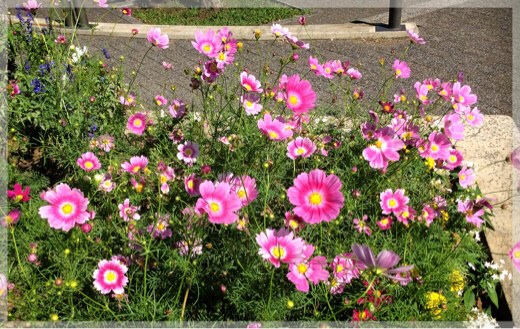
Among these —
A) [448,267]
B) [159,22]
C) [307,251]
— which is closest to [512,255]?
[448,267]

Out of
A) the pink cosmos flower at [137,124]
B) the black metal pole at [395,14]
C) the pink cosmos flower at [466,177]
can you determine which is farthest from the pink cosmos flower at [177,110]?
the black metal pole at [395,14]

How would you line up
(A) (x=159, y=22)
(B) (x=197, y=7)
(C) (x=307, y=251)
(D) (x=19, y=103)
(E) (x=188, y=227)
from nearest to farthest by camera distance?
1. (C) (x=307, y=251)
2. (E) (x=188, y=227)
3. (D) (x=19, y=103)
4. (A) (x=159, y=22)
5. (B) (x=197, y=7)

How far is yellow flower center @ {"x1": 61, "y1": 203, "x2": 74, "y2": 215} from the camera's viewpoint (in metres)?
1.45

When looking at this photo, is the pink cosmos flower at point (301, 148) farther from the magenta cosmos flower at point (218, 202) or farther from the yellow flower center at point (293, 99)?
the magenta cosmos flower at point (218, 202)

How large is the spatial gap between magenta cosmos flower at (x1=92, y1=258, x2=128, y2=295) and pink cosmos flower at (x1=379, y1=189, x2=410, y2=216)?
89cm

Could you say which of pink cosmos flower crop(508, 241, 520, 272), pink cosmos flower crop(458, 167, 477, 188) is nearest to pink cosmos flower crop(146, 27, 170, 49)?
pink cosmos flower crop(458, 167, 477, 188)

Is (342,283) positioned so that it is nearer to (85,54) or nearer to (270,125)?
(270,125)

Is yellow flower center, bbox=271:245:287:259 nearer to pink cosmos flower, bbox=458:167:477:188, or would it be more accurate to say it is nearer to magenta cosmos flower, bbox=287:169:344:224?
magenta cosmos flower, bbox=287:169:344:224

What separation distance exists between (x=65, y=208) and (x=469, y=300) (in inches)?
55.4

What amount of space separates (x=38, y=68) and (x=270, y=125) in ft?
5.02

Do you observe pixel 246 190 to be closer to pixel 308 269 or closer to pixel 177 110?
pixel 308 269

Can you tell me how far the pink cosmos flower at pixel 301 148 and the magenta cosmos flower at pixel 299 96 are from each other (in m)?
0.11

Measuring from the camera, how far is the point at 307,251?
1362 millimetres

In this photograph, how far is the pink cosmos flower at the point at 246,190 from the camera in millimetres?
1499
